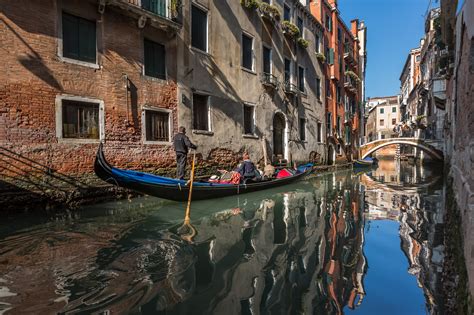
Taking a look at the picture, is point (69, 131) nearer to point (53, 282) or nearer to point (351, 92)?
point (53, 282)

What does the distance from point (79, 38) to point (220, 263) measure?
6.11 meters

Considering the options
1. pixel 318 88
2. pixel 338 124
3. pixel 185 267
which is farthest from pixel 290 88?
pixel 185 267

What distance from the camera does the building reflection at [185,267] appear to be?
2.40 metres

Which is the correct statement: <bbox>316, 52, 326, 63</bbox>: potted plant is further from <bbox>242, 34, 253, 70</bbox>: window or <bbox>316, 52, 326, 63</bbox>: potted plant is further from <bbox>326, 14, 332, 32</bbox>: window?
<bbox>242, 34, 253, 70</bbox>: window

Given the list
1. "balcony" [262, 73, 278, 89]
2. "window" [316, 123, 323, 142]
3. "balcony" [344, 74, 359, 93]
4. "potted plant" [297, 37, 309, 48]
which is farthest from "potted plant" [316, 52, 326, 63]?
"balcony" [262, 73, 278, 89]

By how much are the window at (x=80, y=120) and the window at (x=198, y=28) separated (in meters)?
4.07

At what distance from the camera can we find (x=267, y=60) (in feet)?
42.6

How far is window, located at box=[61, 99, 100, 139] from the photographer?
20.6 ft

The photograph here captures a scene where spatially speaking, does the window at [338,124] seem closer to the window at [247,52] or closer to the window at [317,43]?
the window at [317,43]

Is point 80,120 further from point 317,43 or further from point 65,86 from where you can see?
point 317,43

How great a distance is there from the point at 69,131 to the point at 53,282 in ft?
14.8

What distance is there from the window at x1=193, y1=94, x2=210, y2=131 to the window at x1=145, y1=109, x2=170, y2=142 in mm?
1124

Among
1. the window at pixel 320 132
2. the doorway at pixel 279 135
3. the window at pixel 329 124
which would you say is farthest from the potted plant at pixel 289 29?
the window at pixel 329 124

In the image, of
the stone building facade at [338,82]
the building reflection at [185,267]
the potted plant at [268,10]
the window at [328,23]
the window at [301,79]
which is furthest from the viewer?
the window at [328,23]
